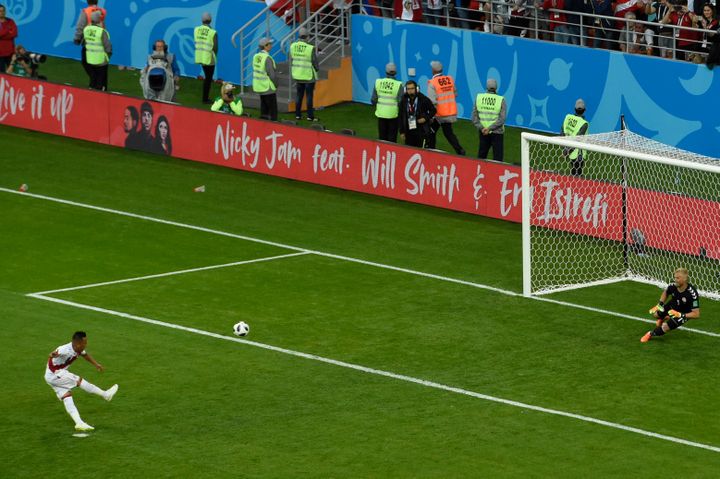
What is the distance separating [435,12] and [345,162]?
911 centimetres

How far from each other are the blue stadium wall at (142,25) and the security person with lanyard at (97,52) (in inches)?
144

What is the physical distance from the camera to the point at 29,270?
85.4 ft

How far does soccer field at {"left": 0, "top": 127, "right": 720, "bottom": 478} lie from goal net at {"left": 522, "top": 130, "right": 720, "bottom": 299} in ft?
2.37

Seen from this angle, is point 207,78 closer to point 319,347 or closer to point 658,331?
point 319,347

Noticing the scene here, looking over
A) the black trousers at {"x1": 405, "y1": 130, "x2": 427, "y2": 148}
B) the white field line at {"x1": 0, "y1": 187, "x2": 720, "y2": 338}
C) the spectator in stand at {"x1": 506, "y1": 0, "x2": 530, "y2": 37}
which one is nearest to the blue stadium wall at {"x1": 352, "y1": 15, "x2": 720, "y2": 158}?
the spectator in stand at {"x1": 506, "y1": 0, "x2": 530, "y2": 37}

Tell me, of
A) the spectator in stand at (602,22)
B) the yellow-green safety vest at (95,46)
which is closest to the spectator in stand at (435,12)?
the spectator in stand at (602,22)

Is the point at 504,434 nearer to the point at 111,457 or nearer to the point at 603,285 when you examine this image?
the point at 111,457

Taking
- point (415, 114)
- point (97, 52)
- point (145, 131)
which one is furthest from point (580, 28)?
point (97, 52)

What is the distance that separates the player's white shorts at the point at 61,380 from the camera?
19.0 m

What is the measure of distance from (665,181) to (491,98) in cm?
577

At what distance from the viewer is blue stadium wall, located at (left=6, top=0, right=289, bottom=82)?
41.3 m

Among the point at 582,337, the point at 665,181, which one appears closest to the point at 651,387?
the point at 582,337

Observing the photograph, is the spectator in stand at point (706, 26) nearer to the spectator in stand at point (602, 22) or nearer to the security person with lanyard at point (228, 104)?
the spectator in stand at point (602, 22)

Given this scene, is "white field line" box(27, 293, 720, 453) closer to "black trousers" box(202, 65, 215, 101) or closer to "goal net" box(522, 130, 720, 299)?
"goal net" box(522, 130, 720, 299)
